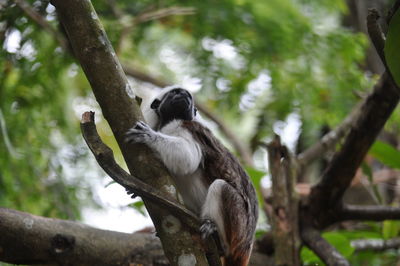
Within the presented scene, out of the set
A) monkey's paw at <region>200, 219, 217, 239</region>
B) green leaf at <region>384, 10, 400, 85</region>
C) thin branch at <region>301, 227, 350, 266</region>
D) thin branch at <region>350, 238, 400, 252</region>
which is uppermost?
green leaf at <region>384, 10, 400, 85</region>

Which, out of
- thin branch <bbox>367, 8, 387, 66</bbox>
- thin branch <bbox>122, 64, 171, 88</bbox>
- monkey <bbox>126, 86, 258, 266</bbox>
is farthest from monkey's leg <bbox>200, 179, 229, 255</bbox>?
thin branch <bbox>122, 64, 171, 88</bbox>

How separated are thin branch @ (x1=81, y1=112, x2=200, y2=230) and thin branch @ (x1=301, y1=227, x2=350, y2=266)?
184 cm

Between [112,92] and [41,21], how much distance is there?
8.47 feet

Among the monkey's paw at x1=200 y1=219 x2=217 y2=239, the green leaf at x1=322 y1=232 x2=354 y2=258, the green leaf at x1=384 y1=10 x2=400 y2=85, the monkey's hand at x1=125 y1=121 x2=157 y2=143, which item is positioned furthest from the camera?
the green leaf at x1=322 y1=232 x2=354 y2=258

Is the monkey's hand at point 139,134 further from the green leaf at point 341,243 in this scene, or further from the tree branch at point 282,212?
the green leaf at point 341,243

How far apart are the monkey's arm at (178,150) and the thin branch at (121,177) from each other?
454 mm

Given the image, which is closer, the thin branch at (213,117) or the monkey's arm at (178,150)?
the monkey's arm at (178,150)

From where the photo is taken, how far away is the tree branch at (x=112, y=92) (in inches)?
104

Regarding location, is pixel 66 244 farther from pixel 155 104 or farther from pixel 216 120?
pixel 216 120

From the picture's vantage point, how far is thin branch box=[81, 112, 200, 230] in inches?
101

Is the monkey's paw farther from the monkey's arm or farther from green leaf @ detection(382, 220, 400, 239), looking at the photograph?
green leaf @ detection(382, 220, 400, 239)

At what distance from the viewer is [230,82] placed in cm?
603

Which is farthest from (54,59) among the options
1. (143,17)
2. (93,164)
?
(93,164)

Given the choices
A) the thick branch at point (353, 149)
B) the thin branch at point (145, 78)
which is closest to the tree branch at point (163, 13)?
the thin branch at point (145, 78)
